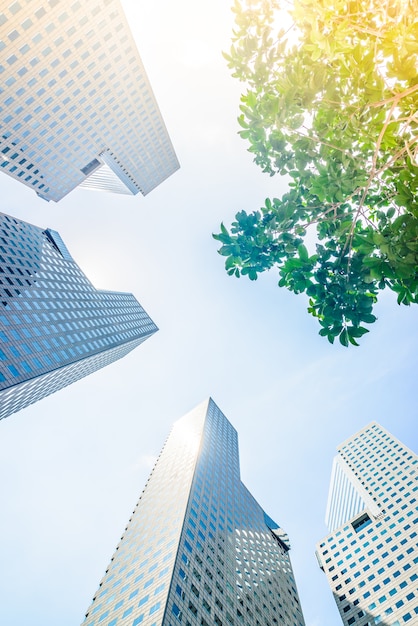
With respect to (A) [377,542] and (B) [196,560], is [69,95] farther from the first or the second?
(A) [377,542]

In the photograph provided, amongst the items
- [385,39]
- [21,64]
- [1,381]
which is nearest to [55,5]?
[21,64]

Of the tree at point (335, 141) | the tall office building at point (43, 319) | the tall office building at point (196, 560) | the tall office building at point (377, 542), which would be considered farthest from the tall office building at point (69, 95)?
the tall office building at point (377, 542)

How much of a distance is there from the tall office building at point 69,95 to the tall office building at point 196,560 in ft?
247

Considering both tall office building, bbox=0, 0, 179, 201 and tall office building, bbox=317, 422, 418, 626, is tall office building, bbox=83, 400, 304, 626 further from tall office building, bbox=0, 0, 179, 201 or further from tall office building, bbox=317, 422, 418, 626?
tall office building, bbox=0, 0, 179, 201

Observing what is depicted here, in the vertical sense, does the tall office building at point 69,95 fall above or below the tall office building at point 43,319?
above

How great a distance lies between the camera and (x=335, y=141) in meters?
5.74

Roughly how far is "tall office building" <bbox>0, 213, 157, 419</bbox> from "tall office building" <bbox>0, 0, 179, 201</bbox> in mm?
16338

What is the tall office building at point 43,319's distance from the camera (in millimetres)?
48625

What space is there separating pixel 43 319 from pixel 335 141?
204 feet

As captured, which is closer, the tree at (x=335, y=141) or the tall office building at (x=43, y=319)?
the tree at (x=335, y=141)

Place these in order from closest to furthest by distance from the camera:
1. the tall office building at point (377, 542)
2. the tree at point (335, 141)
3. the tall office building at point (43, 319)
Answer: the tree at point (335, 141), the tall office building at point (43, 319), the tall office building at point (377, 542)

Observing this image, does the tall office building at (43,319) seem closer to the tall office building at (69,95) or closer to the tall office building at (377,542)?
the tall office building at (69,95)

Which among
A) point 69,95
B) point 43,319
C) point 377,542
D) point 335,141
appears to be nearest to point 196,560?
point 43,319

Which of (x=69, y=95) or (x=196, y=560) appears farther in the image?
(x=69, y=95)
